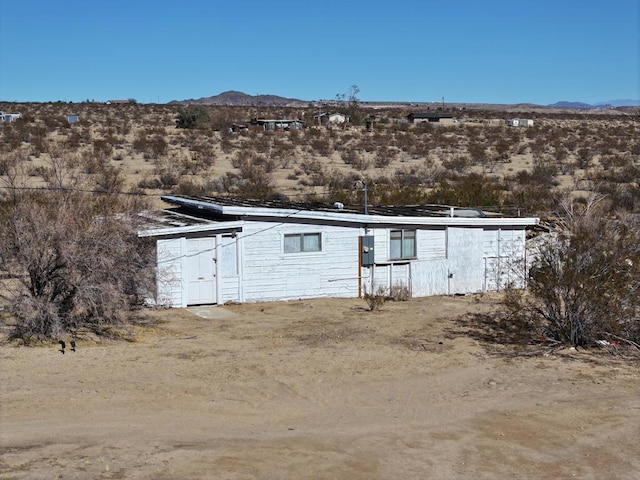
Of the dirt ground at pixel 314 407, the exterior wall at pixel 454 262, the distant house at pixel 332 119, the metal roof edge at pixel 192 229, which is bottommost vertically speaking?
the dirt ground at pixel 314 407

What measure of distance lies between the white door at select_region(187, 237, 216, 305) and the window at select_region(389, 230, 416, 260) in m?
4.58

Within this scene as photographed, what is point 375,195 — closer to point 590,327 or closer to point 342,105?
point 590,327

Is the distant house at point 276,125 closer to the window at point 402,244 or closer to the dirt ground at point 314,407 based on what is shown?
the window at point 402,244

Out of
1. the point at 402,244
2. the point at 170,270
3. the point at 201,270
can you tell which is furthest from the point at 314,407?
the point at 402,244

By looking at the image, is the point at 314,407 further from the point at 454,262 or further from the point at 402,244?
the point at 454,262

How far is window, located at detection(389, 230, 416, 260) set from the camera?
1997 cm

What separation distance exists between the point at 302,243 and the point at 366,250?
159 cm

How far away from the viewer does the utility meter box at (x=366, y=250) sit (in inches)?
767

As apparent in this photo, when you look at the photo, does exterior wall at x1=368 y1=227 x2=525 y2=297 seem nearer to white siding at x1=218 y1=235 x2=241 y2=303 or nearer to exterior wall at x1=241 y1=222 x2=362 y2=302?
exterior wall at x1=241 y1=222 x2=362 y2=302

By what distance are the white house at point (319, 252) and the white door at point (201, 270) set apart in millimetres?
22

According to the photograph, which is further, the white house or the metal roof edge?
the white house

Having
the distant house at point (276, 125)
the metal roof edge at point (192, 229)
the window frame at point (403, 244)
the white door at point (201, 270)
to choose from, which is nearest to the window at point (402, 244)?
the window frame at point (403, 244)

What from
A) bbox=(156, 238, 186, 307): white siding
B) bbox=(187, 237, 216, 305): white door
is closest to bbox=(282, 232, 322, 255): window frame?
bbox=(187, 237, 216, 305): white door

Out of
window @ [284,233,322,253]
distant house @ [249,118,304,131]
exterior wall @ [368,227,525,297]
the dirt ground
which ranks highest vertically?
distant house @ [249,118,304,131]
